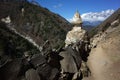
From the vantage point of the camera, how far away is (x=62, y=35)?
367ft

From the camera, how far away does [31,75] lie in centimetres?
1196

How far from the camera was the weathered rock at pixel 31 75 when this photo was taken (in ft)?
38.9

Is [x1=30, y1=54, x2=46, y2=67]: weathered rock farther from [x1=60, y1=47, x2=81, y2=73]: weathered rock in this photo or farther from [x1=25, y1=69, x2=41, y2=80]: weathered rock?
[x1=60, y1=47, x2=81, y2=73]: weathered rock

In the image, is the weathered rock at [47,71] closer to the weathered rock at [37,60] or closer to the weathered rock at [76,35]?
the weathered rock at [37,60]

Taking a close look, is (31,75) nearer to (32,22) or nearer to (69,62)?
(69,62)

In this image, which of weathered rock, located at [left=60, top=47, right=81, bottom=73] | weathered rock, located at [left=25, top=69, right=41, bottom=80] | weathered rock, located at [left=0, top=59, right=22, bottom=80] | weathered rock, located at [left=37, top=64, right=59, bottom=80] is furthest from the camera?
weathered rock, located at [left=60, top=47, right=81, bottom=73]

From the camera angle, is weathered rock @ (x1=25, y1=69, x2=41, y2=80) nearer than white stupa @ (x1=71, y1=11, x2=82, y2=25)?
Yes

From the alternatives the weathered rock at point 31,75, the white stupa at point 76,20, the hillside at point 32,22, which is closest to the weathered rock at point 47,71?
the weathered rock at point 31,75

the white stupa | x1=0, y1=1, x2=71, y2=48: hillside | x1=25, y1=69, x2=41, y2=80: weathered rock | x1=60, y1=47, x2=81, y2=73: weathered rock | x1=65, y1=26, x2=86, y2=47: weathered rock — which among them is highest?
x1=0, y1=1, x2=71, y2=48: hillside

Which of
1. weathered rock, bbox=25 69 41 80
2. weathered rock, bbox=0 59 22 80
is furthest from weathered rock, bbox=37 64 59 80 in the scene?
weathered rock, bbox=0 59 22 80

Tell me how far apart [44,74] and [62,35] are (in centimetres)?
9936

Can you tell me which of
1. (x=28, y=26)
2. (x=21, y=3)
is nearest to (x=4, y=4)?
(x=21, y=3)

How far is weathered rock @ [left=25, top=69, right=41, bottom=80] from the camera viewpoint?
11.8 meters

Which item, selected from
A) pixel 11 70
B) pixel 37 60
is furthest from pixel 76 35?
pixel 11 70
